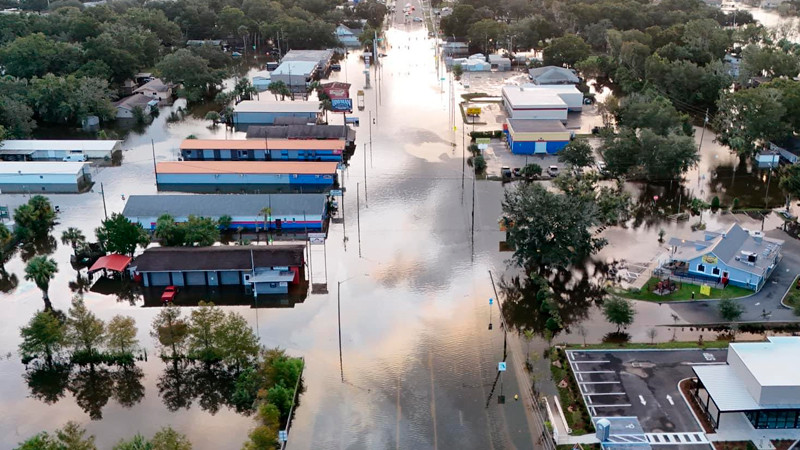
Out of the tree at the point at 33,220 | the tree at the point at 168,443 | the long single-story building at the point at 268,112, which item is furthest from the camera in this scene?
the long single-story building at the point at 268,112

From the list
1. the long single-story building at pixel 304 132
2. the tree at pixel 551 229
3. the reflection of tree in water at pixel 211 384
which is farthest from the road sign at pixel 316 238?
the long single-story building at pixel 304 132

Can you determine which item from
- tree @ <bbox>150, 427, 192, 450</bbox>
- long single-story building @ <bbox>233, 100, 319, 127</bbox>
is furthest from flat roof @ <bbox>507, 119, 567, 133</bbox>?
tree @ <bbox>150, 427, 192, 450</bbox>

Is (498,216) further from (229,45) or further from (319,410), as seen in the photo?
(229,45)

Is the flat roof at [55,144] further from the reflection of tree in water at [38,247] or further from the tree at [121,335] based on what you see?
the tree at [121,335]

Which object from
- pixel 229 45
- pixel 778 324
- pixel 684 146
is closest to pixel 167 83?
pixel 229 45

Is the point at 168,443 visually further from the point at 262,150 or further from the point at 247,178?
the point at 262,150
